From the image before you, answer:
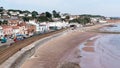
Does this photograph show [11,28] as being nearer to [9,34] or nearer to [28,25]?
[9,34]

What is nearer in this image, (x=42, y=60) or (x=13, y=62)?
(x=13, y=62)

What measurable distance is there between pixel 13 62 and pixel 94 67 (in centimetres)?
946

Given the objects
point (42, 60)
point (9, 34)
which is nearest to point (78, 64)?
point (42, 60)

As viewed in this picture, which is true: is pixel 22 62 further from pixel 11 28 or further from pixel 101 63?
pixel 11 28

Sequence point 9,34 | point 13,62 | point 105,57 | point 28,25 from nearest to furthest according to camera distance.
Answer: point 13,62
point 105,57
point 9,34
point 28,25

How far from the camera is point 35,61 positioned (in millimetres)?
31422

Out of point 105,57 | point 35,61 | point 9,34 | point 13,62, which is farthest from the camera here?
point 9,34

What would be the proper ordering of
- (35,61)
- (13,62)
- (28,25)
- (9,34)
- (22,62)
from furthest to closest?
(28,25), (9,34), (35,61), (22,62), (13,62)

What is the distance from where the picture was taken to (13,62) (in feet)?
82.8

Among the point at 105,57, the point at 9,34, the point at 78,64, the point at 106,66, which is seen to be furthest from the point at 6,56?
the point at 9,34

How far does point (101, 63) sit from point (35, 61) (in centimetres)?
786

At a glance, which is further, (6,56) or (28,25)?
(28,25)

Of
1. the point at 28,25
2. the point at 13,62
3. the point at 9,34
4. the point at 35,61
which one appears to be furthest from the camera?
the point at 28,25

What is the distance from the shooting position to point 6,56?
2916 cm
